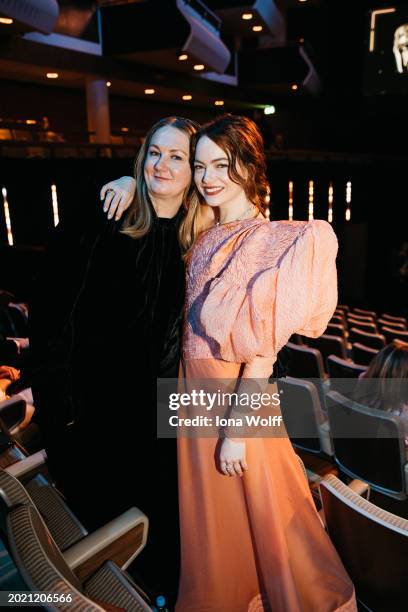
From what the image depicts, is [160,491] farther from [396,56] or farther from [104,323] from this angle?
[396,56]

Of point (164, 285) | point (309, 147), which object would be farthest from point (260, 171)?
point (309, 147)

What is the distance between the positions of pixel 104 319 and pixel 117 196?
36 cm

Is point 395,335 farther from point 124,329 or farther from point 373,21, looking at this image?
point 373,21

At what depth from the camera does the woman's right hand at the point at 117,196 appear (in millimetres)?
1354

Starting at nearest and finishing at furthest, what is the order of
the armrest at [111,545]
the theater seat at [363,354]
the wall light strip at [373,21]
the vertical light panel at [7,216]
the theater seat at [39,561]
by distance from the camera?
1. the theater seat at [39,561]
2. the armrest at [111,545]
3. the theater seat at [363,354]
4. the vertical light panel at [7,216]
5. the wall light strip at [373,21]

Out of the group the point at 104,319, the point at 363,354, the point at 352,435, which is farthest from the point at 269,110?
the point at 104,319

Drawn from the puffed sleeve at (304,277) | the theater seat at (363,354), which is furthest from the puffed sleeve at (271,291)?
the theater seat at (363,354)

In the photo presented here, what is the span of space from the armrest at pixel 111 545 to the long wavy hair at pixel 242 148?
98 centimetres

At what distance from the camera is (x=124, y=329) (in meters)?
1.38

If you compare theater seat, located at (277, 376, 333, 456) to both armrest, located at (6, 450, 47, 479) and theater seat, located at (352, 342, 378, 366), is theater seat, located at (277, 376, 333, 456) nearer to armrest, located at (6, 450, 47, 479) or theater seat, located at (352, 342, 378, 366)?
armrest, located at (6, 450, 47, 479)

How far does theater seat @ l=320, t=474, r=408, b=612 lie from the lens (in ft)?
3.91

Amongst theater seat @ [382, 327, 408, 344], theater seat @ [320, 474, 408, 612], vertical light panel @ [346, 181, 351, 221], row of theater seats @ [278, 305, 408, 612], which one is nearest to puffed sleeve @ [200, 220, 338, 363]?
row of theater seats @ [278, 305, 408, 612]

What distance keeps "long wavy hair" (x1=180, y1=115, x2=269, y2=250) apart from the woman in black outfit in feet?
0.39

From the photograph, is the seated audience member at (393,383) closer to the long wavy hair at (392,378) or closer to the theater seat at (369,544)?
the long wavy hair at (392,378)
